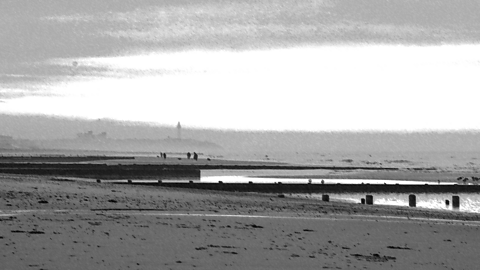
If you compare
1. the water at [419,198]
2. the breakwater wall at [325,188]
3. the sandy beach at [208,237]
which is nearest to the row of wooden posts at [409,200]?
the water at [419,198]

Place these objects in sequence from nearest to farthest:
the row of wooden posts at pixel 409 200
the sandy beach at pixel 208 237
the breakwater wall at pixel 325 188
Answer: the sandy beach at pixel 208 237 < the row of wooden posts at pixel 409 200 < the breakwater wall at pixel 325 188

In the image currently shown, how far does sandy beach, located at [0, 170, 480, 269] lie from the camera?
1338 cm

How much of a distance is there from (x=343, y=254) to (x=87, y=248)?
517cm

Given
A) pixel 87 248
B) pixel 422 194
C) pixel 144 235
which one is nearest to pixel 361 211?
pixel 144 235

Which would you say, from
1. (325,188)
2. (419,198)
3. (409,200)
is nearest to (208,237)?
(409,200)

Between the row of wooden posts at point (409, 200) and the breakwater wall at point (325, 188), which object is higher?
the breakwater wall at point (325, 188)

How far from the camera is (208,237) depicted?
16672 millimetres

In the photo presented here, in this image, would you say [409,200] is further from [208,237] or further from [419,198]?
[208,237]

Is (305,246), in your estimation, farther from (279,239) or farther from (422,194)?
(422,194)

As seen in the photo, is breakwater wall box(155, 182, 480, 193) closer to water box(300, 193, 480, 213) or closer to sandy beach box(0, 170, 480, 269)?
water box(300, 193, 480, 213)

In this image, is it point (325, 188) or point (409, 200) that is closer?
point (409, 200)

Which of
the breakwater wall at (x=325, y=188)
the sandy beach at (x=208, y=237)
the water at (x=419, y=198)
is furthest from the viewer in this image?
the breakwater wall at (x=325, y=188)

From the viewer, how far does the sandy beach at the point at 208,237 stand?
527 inches

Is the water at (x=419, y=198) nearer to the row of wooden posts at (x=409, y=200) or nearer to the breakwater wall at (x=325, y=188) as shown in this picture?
the breakwater wall at (x=325, y=188)
